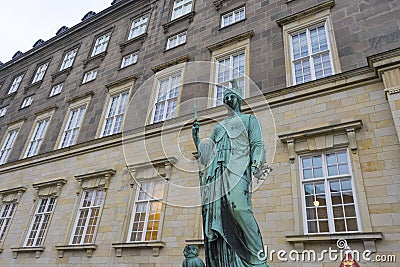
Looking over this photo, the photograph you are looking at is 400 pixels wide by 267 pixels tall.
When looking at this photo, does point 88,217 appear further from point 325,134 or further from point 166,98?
point 325,134

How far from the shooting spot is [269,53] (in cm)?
1165

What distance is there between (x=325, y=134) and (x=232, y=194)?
6066mm

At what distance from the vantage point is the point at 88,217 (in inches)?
492

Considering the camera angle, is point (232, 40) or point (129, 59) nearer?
point (232, 40)

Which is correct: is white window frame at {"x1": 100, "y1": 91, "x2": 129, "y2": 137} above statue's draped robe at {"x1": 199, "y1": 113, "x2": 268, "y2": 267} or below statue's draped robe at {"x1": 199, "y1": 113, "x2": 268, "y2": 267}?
above

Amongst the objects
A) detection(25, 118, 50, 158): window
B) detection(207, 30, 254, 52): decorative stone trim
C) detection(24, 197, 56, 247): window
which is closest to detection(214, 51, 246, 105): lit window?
detection(207, 30, 254, 52): decorative stone trim

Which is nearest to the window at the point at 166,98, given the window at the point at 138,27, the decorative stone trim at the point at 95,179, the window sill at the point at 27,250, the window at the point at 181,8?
the decorative stone trim at the point at 95,179

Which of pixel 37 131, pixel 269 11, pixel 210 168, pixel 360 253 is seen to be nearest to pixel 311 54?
pixel 269 11

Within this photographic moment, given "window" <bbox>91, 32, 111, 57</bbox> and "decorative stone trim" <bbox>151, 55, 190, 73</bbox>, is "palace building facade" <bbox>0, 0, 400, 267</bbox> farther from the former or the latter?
"window" <bbox>91, 32, 111, 57</bbox>

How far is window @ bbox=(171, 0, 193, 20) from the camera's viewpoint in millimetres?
16859

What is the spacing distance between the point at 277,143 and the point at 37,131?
54.2ft

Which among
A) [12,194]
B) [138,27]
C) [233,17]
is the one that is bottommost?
[12,194]

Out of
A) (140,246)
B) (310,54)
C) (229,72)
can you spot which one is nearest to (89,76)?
(229,72)

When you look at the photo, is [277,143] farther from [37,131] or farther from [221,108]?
[37,131]
